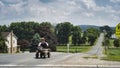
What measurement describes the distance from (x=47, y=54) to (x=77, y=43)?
16573 centimetres

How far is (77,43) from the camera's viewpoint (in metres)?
197

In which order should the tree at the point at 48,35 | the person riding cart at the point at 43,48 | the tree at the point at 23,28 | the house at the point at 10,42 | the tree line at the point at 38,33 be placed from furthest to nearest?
the tree at the point at 23,28
the tree line at the point at 38,33
the tree at the point at 48,35
the house at the point at 10,42
the person riding cart at the point at 43,48

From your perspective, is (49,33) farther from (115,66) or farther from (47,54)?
(115,66)

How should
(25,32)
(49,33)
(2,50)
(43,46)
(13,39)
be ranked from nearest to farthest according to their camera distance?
(43,46) → (2,50) → (13,39) → (49,33) → (25,32)

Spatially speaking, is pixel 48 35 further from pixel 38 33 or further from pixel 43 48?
pixel 43 48

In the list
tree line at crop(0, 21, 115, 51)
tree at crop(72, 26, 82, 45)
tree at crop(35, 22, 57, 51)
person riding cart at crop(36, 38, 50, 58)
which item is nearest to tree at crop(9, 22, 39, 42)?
tree line at crop(0, 21, 115, 51)

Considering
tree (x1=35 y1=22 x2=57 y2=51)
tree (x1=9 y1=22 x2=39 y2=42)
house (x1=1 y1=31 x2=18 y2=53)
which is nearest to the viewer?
house (x1=1 y1=31 x2=18 y2=53)

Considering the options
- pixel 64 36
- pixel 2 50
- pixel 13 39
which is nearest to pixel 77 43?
pixel 64 36

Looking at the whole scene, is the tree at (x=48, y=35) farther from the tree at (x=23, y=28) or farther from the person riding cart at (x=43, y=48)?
the person riding cart at (x=43, y=48)

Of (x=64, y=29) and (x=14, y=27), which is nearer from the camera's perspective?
(x=14, y=27)

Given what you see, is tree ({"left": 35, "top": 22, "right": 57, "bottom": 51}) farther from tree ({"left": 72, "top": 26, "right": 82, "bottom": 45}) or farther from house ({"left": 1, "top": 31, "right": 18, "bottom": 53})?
tree ({"left": 72, "top": 26, "right": 82, "bottom": 45})

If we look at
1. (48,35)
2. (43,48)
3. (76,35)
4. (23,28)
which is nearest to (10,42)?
(48,35)

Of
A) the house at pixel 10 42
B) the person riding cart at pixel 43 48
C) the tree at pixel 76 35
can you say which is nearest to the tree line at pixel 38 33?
the tree at pixel 76 35

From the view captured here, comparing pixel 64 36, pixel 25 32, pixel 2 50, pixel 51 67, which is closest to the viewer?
pixel 51 67
